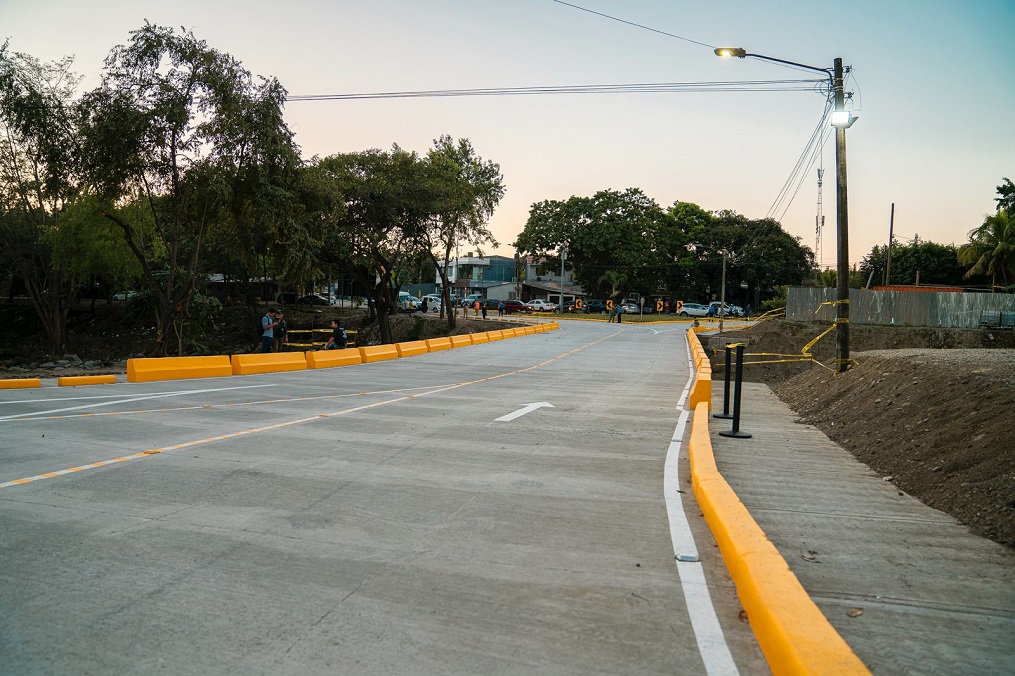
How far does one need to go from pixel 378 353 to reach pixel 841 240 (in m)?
16.1

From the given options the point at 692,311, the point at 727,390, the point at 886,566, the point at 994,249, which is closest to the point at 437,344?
the point at 727,390

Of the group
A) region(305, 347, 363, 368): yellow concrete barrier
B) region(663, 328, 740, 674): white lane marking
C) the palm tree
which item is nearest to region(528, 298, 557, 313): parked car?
the palm tree

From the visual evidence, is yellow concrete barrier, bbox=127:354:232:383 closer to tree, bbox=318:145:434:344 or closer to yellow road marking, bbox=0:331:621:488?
yellow road marking, bbox=0:331:621:488

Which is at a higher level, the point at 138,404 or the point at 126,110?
the point at 126,110

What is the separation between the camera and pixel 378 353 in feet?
89.6

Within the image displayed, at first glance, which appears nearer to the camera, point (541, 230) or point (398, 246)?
point (398, 246)

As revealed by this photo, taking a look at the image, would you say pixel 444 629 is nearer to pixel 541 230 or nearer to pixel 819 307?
pixel 819 307

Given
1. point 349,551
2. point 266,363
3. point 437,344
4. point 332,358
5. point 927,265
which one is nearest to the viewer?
point 349,551

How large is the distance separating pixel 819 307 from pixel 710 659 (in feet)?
124

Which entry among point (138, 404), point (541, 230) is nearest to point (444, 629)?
point (138, 404)

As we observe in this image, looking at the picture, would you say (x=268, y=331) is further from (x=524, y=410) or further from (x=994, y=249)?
(x=994, y=249)

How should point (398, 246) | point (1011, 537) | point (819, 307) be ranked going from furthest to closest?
point (398, 246) < point (819, 307) < point (1011, 537)

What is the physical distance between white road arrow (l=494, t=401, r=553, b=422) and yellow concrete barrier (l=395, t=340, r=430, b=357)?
47.2 ft

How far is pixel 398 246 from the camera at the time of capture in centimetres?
4300
